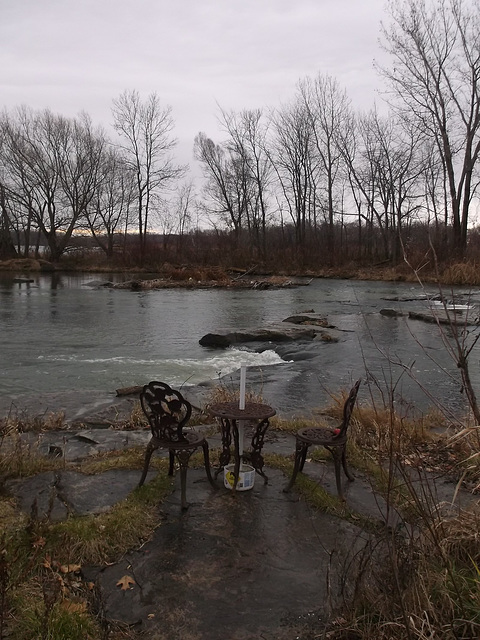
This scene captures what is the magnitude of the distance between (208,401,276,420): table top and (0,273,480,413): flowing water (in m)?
0.91

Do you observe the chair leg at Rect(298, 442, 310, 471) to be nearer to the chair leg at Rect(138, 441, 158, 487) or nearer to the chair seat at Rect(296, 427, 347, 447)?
the chair seat at Rect(296, 427, 347, 447)

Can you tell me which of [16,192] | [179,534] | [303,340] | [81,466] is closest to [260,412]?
[179,534]

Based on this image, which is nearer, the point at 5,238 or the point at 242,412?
the point at 242,412

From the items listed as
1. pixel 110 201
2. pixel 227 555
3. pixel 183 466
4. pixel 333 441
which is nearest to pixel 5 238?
pixel 110 201

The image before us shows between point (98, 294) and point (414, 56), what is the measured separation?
20274 mm

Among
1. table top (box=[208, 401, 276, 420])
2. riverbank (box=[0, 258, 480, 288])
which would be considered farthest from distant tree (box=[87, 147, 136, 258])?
table top (box=[208, 401, 276, 420])

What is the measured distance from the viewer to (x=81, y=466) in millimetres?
4820

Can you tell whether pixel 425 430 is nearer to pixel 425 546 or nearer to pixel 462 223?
pixel 425 546

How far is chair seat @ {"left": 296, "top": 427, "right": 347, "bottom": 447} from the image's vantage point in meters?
4.17

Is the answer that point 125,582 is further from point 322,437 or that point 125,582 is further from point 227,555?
point 322,437

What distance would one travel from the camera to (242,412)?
4359 millimetres

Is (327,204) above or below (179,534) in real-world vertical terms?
above

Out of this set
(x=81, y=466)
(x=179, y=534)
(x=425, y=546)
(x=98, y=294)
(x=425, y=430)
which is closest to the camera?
(x=425, y=546)

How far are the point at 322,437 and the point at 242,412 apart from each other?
0.67 m
